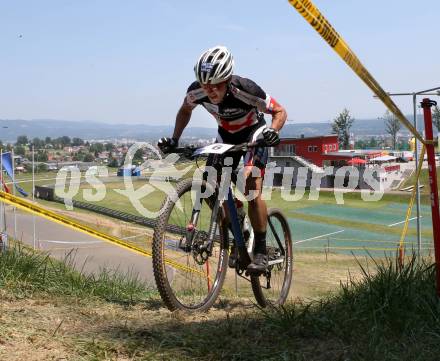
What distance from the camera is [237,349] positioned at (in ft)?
11.6

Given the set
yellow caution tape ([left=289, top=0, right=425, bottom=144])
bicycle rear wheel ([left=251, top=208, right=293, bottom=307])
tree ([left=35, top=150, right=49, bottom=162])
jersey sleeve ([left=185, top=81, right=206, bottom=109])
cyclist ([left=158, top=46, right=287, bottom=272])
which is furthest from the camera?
tree ([left=35, top=150, right=49, bottom=162])

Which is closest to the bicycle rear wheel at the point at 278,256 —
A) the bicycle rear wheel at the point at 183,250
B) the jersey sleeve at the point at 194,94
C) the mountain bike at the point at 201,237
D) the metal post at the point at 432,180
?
the mountain bike at the point at 201,237

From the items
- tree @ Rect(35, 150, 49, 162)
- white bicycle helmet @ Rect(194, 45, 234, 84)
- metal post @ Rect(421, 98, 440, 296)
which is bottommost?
tree @ Rect(35, 150, 49, 162)

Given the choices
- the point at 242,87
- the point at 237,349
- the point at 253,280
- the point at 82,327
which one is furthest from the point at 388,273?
the point at 82,327

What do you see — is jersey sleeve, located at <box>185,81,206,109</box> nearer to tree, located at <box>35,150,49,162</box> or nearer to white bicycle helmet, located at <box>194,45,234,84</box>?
white bicycle helmet, located at <box>194,45,234,84</box>

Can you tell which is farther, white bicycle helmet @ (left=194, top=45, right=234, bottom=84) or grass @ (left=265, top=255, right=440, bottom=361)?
white bicycle helmet @ (left=194, top=45, right=234, bottom=84)

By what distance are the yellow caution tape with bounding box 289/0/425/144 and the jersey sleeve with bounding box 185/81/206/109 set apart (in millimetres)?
1675

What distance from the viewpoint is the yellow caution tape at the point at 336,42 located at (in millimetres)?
3248

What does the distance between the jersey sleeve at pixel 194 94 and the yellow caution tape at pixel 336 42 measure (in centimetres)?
168

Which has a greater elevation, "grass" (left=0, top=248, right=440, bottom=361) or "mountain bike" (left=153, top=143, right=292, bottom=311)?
"mountain bike" (left=153, top=143, right=292, bottom=311)

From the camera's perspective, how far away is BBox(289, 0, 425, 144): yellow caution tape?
3.25 metres

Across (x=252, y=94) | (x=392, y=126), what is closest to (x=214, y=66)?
(x=252, y=94)

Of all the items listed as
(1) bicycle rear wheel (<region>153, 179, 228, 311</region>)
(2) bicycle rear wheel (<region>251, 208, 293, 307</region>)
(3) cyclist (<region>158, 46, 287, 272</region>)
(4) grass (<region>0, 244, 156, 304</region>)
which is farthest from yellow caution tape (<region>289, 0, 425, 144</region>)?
(4) grass (<region>0, 244, 156, 304</region>)

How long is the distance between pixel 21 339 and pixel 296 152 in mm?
84029
